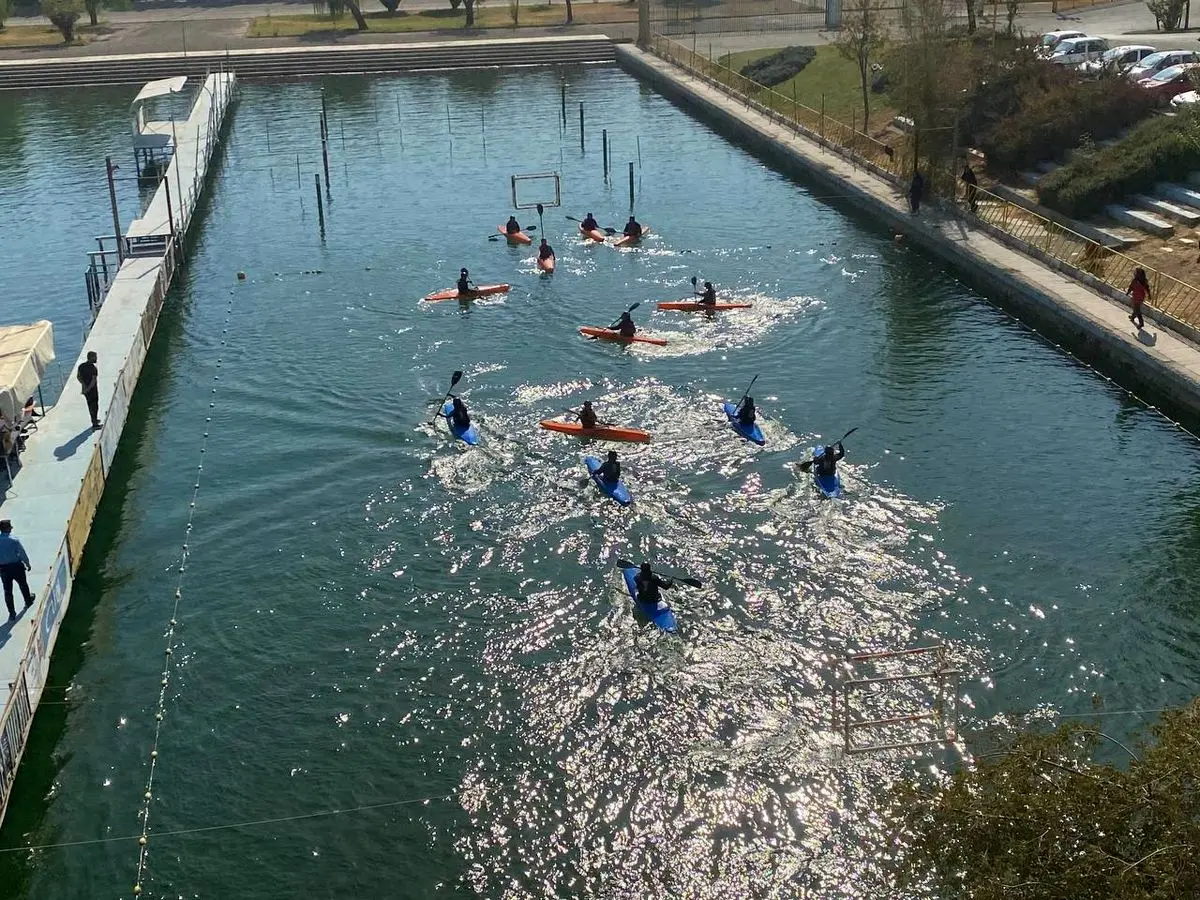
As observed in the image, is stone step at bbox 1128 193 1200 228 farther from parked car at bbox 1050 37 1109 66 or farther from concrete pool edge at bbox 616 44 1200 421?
parked car at bbox 1050 37 1109 66

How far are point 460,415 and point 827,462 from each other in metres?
9.48

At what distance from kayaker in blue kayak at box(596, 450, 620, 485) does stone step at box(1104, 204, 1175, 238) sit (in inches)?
988

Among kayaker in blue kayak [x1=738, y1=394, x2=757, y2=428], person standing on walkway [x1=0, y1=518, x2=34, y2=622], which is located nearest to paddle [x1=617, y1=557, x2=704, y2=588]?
kayaker in blue kayak [x1=738, y1=394, x2=757, y2=428]

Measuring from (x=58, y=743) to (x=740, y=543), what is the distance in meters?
14.0

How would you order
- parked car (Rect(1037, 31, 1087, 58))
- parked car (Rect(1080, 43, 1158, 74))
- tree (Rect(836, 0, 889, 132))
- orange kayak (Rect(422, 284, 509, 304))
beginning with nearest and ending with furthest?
orange kayak (Rect(422, 284, 509, 304)) → parked car (Rect(1080, 43, 1158, 74)) → tree (Rect(836, 0, 889, 132)) → parked car (Rect(1037, 31, 1087, 58))

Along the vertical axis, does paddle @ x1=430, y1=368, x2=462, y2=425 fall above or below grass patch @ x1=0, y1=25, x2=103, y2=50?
below

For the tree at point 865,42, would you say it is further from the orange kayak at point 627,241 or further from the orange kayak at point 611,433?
the orange kayak at point 611,433

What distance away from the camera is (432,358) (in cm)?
4053

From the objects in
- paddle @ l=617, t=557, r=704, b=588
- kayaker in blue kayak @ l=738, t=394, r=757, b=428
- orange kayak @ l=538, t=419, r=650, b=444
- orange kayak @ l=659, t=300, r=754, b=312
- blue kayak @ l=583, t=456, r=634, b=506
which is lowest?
paddle @ l=617, t=557, r=704, b=588

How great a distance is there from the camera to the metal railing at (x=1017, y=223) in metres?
40.7

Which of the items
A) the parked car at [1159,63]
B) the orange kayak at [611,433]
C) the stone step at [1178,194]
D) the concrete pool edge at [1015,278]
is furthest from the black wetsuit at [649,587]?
the parked car at [1159,63]

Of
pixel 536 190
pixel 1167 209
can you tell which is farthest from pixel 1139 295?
pixel 536 190

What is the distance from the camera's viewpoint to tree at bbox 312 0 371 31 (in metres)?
108

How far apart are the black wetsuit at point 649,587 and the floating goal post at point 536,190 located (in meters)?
34.6
